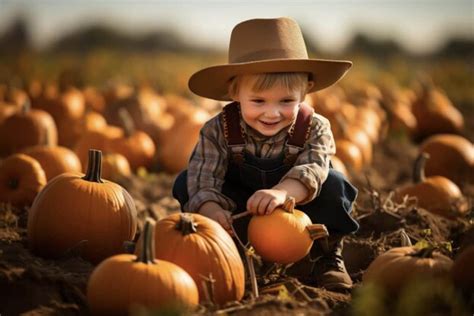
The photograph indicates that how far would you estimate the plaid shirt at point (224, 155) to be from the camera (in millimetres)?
4457

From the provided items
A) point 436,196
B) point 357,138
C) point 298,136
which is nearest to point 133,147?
point 357,138

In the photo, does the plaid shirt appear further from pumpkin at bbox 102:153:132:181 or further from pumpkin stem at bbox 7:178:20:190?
pumpkin at bbox 102:153:132:181

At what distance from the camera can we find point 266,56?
4.49 meters

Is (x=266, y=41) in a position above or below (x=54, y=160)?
above

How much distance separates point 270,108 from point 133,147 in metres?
3.96

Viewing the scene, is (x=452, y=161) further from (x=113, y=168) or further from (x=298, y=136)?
(x=298, y=136)

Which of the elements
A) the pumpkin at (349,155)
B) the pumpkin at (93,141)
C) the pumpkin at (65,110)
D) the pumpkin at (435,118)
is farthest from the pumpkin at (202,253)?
the pumpkin at (435,118)

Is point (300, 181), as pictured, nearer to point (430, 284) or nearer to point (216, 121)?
point (216, 121)

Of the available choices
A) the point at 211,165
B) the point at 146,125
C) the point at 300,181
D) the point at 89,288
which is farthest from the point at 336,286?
the point at 146,125

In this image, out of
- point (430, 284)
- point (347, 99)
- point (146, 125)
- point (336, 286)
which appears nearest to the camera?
point (430, 284)

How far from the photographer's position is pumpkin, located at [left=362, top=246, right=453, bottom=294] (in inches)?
140

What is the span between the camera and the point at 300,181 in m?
4.29

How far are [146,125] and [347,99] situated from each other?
4.71 m

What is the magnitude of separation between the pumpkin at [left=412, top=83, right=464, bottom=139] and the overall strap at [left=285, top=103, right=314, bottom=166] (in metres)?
6.69
